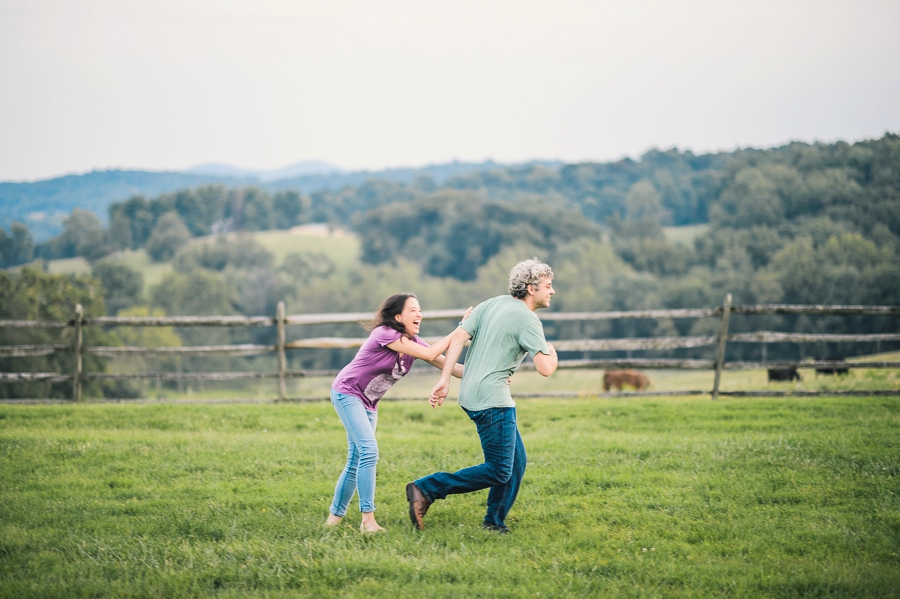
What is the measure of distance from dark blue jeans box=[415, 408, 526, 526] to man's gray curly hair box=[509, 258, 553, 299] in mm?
777

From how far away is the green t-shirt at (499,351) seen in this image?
455 cm

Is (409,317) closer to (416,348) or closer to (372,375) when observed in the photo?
(416,348)

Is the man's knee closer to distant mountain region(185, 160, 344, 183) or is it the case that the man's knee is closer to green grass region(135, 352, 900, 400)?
green grass region(135, 352, 900, 400)

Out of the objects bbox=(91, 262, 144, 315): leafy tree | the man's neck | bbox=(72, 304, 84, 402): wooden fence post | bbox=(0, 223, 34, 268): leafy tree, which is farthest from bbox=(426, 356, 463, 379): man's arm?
bbox=(91, 262, 144, 315): leafy tree

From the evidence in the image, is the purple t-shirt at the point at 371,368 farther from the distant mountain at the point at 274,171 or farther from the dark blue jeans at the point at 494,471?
the distant mountain at the point at 274,171

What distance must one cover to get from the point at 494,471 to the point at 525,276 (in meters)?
1.29

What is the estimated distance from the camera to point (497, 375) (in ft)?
15.2

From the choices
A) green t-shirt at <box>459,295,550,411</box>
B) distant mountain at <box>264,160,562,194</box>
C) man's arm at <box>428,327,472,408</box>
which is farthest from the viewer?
distant mountain at <box>264,160,562,194</box>

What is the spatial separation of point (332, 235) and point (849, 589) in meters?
104

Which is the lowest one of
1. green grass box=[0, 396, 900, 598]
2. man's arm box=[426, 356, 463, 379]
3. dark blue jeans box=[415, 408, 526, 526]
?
green grass box=[0, 396, 900, 598]

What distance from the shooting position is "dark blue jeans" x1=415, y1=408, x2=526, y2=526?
4.61 meters

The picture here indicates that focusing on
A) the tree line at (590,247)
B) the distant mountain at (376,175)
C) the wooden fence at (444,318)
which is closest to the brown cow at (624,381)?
the wooden fence at (444,318)

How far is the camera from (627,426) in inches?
346

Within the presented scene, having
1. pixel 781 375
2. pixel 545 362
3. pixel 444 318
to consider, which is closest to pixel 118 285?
pixel 781 375
